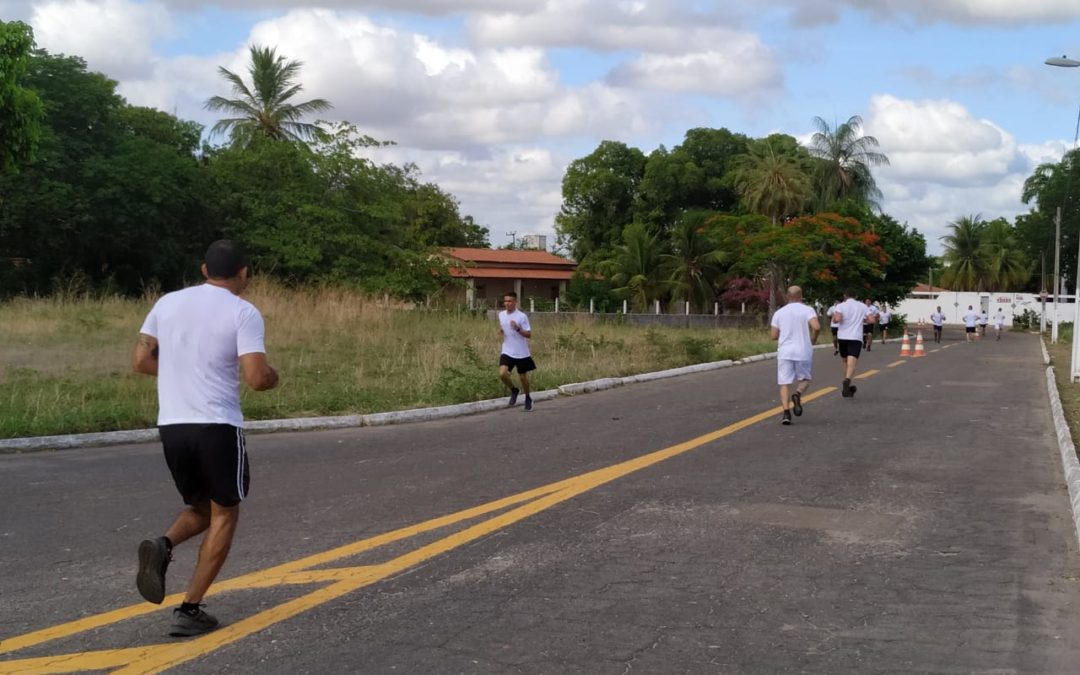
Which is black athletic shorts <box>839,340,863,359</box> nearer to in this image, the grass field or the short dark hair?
the grass field

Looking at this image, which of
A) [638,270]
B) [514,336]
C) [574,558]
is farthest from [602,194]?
[574,558]

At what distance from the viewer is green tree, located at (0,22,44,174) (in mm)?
20984

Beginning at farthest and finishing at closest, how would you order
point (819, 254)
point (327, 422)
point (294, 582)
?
point (819, 254), point (327, 422), point (294, 582)

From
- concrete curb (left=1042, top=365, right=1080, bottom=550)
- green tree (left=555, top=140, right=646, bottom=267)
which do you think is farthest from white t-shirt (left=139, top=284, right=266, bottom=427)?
green tree (left=555, top=140, right=646, bottom=267)

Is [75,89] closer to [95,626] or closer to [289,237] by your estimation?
[289,237]

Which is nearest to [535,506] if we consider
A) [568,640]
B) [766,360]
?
[568,640]

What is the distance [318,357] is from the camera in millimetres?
21031

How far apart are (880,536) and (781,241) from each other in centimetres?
4175

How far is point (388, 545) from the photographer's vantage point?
672 cm

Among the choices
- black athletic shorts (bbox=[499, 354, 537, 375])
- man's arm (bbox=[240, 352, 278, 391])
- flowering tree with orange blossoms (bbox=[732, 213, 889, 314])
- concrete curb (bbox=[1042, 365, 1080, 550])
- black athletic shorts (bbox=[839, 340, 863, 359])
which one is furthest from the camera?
flowering tree with orange blossoms (bbox=[732, 213, 889, 314])

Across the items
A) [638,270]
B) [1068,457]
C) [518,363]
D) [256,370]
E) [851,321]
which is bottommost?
[1068,457]

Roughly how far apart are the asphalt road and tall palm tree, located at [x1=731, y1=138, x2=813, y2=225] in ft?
154

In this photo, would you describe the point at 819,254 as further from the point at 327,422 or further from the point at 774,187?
the point at 327,422

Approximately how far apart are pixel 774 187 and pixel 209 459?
5579 cm
